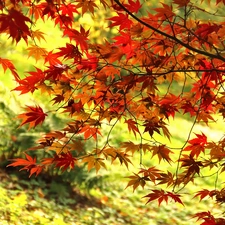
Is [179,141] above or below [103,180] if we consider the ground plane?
above

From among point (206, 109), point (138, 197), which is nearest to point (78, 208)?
point (138, 197)

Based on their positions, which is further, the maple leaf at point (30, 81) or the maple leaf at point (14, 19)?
the maple leaf at point (30, 81)

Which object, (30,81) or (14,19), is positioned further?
(30,81)

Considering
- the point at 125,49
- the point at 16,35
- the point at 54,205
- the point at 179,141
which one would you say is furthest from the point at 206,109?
the point at 179,141

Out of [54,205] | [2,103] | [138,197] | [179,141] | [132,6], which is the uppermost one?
[179,141]

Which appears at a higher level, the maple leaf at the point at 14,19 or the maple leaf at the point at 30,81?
the maple leaf at the point at 14,19

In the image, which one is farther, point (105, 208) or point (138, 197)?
point (138, 197)

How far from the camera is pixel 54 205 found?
460 centimetres

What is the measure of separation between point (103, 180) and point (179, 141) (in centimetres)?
423

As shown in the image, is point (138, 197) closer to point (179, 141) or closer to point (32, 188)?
point (32, 188)

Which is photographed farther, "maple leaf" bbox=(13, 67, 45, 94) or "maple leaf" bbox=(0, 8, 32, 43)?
"maple leaf" bbox=(13, 67, 45, 94)

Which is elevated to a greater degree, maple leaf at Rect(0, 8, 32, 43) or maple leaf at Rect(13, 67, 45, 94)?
maple leaf at Rect(0, 8, 32, 43)

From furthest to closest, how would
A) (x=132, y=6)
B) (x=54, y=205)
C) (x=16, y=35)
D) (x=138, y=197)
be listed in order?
(x=138, y=197) → (x=54, y=205) → (x=132, y=6) → (x=16, y=35)

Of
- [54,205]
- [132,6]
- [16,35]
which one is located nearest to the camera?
[16,35]
